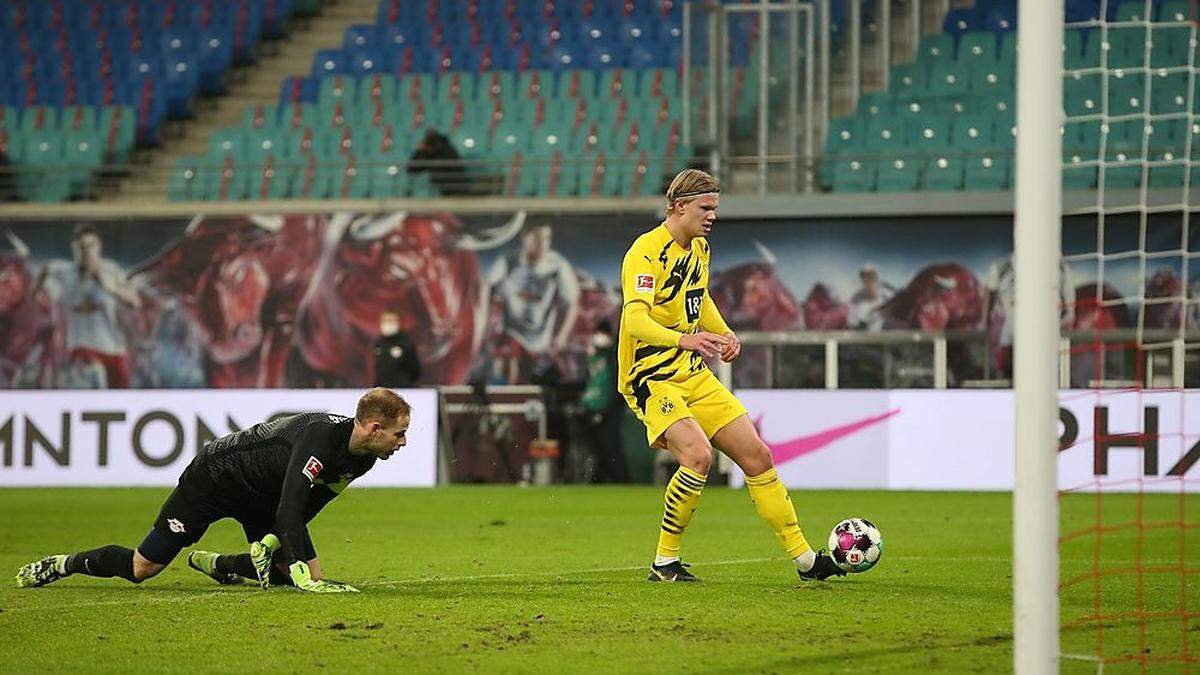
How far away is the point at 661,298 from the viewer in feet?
28.2

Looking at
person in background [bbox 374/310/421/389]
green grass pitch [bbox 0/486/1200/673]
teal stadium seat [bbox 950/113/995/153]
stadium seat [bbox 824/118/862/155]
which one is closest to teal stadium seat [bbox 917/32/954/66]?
teal stadium seat [bbox 950/113/995/153]

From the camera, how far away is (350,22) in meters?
27.8

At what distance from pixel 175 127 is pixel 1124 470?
15.5 metres

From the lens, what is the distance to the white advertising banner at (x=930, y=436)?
16188 millimetres

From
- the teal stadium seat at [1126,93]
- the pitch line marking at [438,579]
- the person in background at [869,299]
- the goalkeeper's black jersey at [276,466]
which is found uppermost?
the teal stadium seat at [1126,93]

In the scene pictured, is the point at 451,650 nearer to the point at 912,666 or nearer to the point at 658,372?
the point at 912,666

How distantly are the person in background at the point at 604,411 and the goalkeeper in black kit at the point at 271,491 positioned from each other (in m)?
11.6

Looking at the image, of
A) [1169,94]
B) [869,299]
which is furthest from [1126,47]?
[869,299]

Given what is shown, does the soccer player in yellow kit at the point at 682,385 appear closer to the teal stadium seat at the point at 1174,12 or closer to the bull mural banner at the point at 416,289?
the bull mural banner at the point at 416,289

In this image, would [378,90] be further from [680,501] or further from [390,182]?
[680,501]

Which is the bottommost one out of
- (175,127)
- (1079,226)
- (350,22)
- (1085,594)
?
(1085,594)

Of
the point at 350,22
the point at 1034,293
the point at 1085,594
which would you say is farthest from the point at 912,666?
the point at 350,22

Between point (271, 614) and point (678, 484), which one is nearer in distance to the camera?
point (271, 614)

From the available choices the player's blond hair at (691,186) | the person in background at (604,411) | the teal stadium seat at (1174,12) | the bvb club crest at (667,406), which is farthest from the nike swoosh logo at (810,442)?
the player's blond hair at (691,186)
